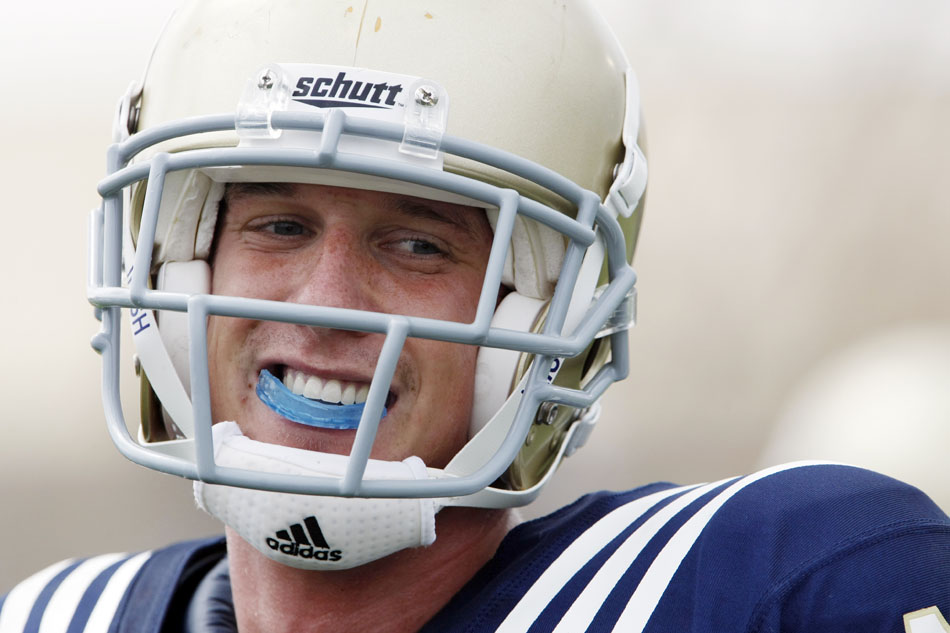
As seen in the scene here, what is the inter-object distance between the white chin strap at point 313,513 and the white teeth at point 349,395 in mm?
124

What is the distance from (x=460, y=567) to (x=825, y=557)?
51cm

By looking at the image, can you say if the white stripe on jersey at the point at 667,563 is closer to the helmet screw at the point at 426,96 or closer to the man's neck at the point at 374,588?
the man's neck at the point at 374,588

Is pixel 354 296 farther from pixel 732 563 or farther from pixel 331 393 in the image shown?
pixel 732 563

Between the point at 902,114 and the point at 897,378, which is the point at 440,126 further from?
the point at 902,114

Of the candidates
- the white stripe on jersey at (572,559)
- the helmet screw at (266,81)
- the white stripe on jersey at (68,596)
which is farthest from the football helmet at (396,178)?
the white stripe on jersey at (68,596)

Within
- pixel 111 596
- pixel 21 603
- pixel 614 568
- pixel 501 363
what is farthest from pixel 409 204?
pixel 21 603

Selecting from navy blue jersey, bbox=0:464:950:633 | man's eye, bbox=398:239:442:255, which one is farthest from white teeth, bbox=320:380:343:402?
navy blue jersey, bbox=0:464:950:633

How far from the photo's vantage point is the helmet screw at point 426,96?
4.28 ft

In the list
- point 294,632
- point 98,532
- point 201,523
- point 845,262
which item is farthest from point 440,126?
point 845,262

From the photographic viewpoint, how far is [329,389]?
1.36 m

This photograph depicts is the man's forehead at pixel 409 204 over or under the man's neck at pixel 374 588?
over

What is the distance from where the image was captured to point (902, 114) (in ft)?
20.8

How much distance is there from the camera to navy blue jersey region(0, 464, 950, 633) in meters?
1.16

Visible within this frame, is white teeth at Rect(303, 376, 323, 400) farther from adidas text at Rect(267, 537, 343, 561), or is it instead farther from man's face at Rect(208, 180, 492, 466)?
adidas text at Rect(267, 537, 343, 561)
